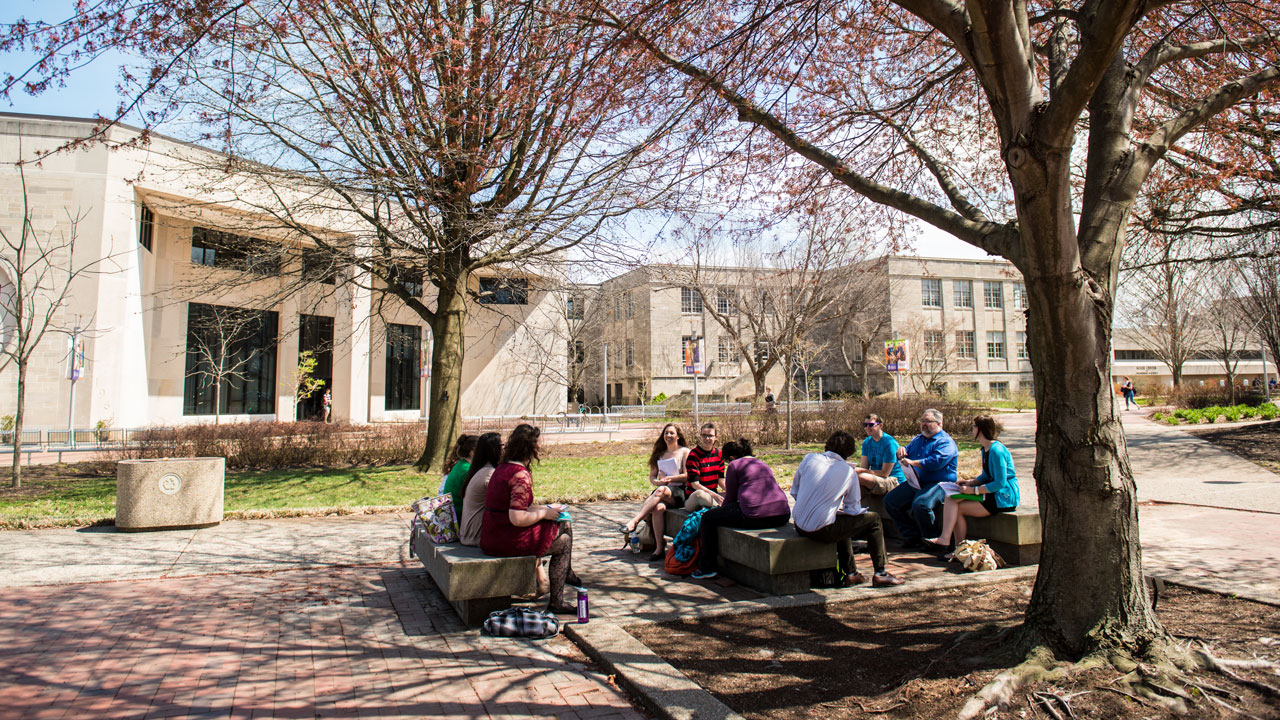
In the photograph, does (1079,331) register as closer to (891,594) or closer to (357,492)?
(891,594)

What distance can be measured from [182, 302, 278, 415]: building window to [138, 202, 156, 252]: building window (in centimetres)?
310

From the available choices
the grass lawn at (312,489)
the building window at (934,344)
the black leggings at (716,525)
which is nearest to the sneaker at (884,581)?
the black leggings at (716,525)

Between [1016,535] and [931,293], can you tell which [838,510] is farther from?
[931,293]

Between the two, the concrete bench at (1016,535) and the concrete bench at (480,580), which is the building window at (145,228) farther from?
the concrete bench at (1016,535)

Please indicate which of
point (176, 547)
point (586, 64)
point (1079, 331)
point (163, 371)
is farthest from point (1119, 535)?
point (163, 371)

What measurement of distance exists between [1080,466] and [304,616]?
18.6 feet

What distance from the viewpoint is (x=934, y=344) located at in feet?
160

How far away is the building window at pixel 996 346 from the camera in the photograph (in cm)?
5597

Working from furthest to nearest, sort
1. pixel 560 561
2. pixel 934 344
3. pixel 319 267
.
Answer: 1. pixel 934 344
2. pixel 319 267
3. pixel 560 561

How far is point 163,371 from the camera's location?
2859cm

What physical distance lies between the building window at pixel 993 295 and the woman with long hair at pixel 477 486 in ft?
187

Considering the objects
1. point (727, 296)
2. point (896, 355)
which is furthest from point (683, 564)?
point (727, 296)

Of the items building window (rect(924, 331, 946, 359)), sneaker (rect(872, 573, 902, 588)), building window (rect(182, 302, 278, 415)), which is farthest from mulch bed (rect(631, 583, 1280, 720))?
building window (rect(924, 331, 946, 359))

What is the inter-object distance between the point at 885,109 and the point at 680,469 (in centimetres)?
513
